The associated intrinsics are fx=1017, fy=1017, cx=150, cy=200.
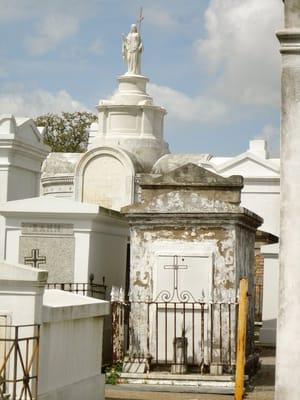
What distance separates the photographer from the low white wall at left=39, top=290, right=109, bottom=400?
30.7 feet

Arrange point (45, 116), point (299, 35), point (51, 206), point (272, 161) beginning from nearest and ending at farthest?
point (299, 35) → point (51, 206) → point (272, 161) → point (45, 116)

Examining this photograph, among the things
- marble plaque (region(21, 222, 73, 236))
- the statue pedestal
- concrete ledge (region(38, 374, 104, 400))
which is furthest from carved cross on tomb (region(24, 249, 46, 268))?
the statue pedestal

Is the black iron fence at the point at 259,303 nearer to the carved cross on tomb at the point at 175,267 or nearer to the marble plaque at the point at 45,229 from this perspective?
the marble plaque at the point at 45,229

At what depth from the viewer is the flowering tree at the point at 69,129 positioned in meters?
44.4

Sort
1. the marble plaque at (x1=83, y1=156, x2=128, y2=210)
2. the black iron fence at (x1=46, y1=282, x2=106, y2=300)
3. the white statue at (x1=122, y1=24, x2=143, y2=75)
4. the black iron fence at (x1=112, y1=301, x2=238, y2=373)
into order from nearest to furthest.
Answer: the black iron fence at (x1=112, y1=301, x2=238, y2=373) → the black iron fence at (x1=46, y1=282, x2=106, y2=300) → the marble plaque at (x1=83, y1=156, x2=128, y2=210) → the white statue at (x1=122, y1=24, x2=143, y2=75)

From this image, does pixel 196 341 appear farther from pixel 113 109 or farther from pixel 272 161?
pixel 113 109

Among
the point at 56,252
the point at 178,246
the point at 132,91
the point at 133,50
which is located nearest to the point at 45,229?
the point at 56,252

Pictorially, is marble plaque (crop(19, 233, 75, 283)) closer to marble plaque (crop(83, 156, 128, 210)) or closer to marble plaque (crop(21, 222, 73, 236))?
marble plaque (crop(21, 222, 73, 236))

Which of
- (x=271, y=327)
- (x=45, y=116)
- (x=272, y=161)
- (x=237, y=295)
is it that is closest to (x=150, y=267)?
(x=237, y=295)

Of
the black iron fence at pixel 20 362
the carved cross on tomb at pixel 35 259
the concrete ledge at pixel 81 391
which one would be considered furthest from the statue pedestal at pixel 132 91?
the black iron fence at pixel 20 362

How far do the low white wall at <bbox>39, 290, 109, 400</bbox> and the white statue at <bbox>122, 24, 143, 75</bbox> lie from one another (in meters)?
17.1

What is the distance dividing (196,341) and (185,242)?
1302 mm

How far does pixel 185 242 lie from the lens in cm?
1341

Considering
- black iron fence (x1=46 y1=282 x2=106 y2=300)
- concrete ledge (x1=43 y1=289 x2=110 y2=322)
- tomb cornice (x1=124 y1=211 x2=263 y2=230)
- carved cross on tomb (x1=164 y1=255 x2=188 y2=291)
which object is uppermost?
tomb cornice (x1=124 y1=211 x2=263 y2=230)
